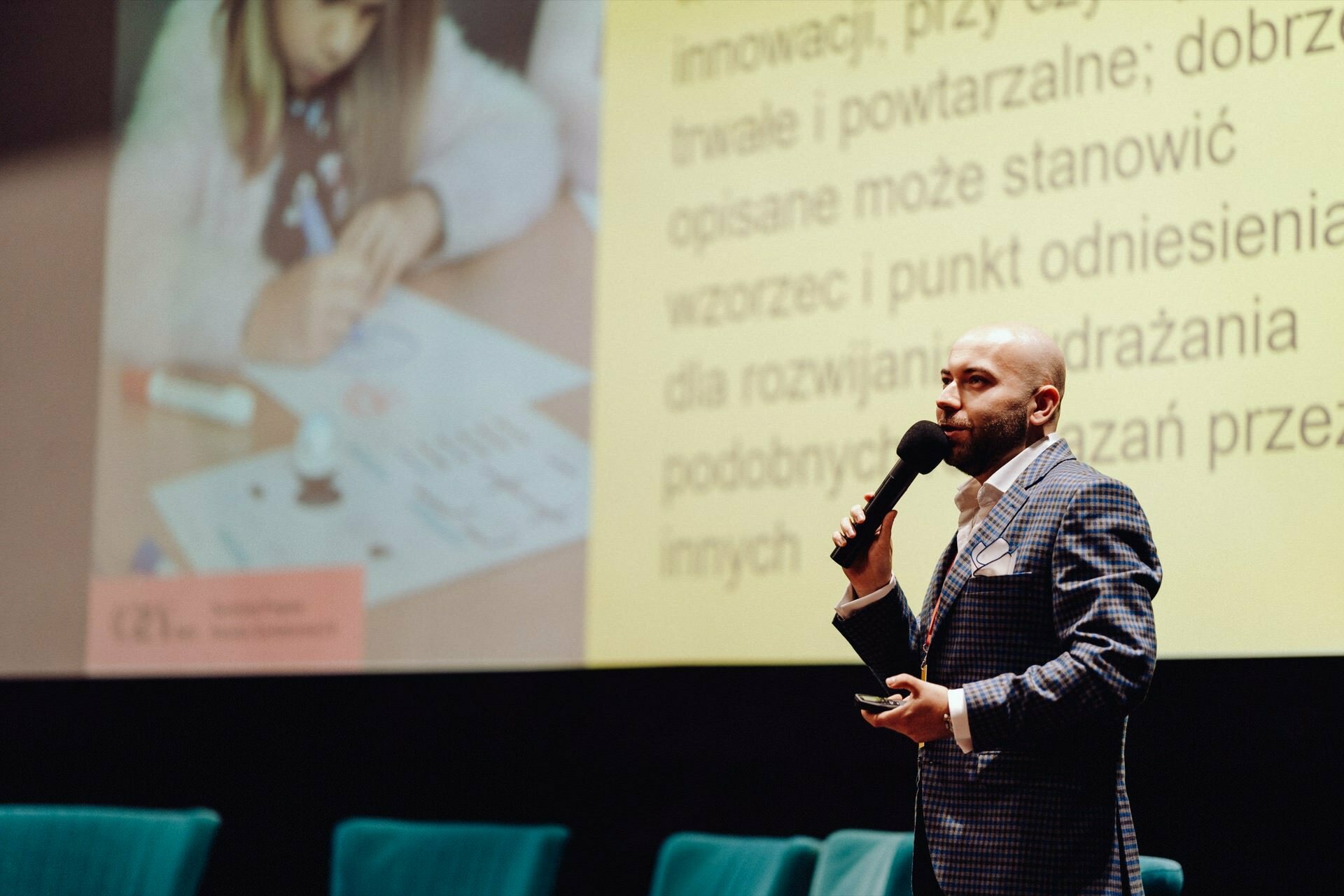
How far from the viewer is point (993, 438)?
6.55 feet

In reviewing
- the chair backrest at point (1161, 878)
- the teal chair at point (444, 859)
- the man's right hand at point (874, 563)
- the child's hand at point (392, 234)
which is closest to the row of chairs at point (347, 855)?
the teal chair at point (444, 859)

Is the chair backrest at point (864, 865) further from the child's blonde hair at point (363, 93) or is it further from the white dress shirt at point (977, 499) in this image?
the child's blonde hair at point (363, 93)

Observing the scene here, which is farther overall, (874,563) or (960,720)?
(874,563)

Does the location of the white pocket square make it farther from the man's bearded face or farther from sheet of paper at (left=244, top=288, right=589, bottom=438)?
sheet of paper at (left=244, top=288, right=589, bottom=438)

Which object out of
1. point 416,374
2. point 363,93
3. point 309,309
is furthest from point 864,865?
point 363,93

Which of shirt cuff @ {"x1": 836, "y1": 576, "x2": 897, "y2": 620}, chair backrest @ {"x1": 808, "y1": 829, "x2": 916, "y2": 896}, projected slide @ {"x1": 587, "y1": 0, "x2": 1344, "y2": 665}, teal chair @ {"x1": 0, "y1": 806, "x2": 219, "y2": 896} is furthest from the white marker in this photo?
shirt cuff @ {"x1": 836, "y1": 576, "x2": 897, "y2": 620}

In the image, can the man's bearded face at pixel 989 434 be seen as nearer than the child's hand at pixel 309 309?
Yes

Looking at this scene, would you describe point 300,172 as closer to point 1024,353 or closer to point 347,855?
point 347,855

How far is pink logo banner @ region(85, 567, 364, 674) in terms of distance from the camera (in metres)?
3.92

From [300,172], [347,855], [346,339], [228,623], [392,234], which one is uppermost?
[300,172]

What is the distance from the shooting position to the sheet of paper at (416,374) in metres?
3.71

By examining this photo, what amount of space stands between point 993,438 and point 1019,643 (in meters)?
0.28

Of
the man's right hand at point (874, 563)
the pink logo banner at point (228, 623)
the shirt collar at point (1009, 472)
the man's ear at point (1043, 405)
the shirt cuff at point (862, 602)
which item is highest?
the man's ear at point (1043, 405)

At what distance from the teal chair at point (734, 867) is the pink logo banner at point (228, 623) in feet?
4.55
